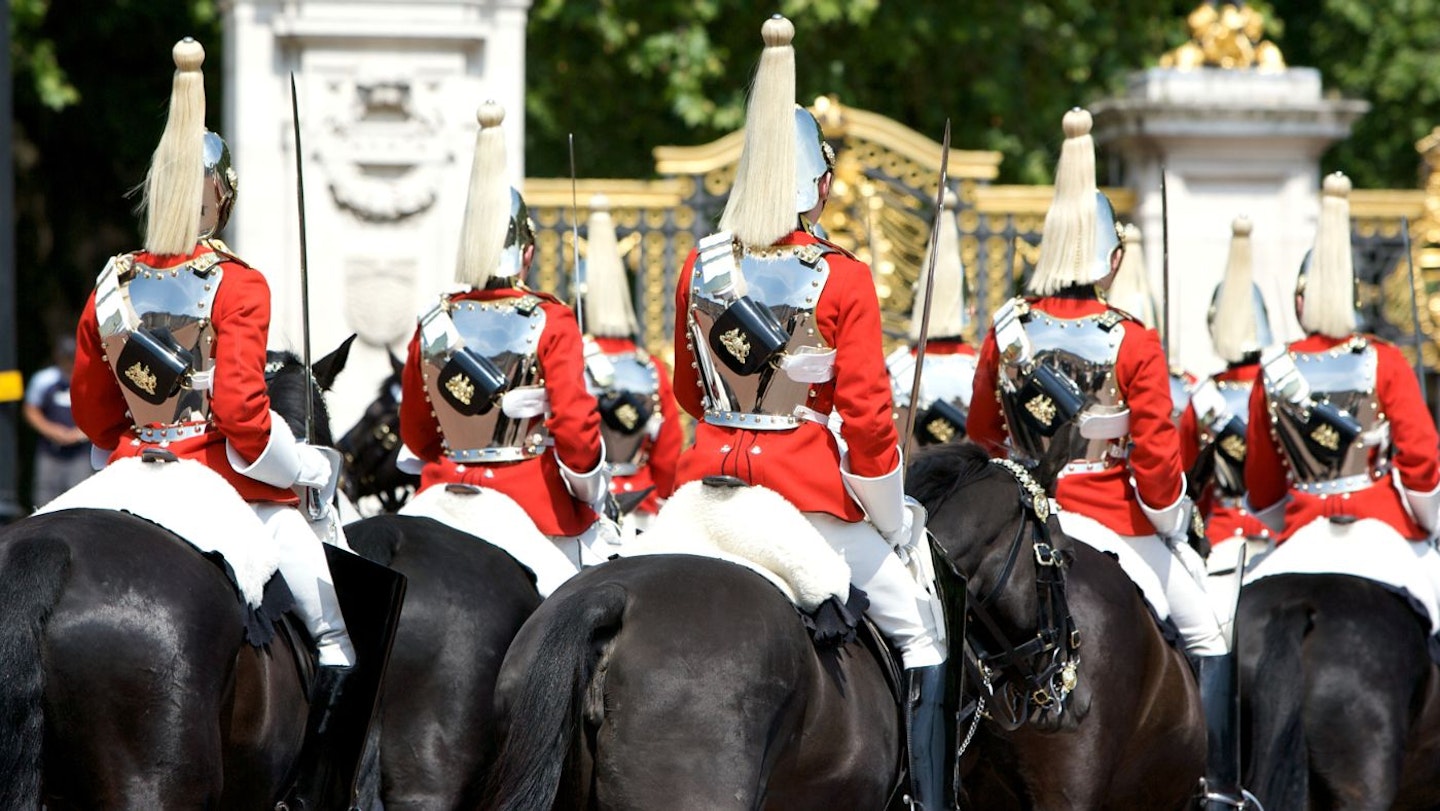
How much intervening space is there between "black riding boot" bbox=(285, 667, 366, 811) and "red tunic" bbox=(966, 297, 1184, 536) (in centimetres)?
199

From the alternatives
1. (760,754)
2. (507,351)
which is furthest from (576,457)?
(760,754)

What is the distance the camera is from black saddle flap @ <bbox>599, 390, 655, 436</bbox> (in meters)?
10.5

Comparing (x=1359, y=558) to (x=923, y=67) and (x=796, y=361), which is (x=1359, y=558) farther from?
(x=923, y=67)

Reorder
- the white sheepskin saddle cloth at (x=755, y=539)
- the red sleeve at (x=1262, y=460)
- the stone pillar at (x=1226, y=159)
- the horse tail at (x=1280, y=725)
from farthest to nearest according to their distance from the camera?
1. the stone pillar at (x=1226, y=159)
2. the red sleeve at (x=1262, y=460)
3. the horse tail at (x=1280, y=725)
4. the white sheepskin saddle cloth at (x=755, y=539)

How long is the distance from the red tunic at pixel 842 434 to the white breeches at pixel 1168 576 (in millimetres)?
Result: 1607

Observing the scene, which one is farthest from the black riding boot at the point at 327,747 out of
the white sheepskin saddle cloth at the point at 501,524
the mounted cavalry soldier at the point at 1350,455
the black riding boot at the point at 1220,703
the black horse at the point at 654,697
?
the mounted cavalry soldier at the point at 1350,455

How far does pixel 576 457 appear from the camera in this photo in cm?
703

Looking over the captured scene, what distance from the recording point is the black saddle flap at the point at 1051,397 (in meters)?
6.90

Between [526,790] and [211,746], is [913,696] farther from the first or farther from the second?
[211,746]

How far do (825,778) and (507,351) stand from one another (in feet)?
7.60

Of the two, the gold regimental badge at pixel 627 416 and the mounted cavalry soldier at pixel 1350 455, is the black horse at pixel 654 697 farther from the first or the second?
the gold regimental badge at pixel 627 416

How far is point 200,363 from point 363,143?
7068 millimetres

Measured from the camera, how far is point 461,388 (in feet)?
23.3

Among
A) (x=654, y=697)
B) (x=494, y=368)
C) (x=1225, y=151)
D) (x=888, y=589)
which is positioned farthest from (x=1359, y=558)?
(x=1225, y=151)
